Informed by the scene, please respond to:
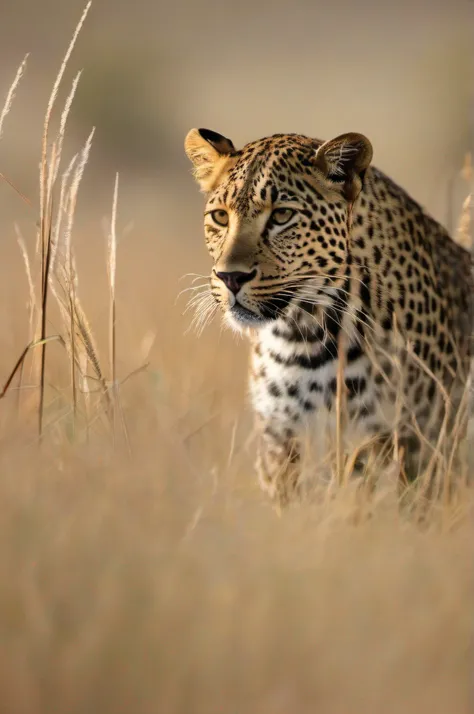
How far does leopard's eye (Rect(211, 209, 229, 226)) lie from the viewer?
3.60 meters

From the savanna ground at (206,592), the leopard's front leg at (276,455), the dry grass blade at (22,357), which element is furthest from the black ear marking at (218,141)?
the savanna ground at (206,592)

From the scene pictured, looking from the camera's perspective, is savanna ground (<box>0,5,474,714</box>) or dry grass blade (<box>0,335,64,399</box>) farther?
dry grass blade (<box>0,335,64,399</box>)

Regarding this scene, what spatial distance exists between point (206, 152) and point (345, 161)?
485mm

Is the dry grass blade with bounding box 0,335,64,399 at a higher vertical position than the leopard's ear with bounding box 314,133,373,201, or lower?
lower

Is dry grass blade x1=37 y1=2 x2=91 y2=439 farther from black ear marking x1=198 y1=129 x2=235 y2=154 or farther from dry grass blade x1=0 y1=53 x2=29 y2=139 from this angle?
black ear marking x1=198 y1=129 x2=235 y2=154

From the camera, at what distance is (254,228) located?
3.49 m

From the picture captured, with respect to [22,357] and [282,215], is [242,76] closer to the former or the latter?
[282,215]

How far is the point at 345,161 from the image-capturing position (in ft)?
11.3

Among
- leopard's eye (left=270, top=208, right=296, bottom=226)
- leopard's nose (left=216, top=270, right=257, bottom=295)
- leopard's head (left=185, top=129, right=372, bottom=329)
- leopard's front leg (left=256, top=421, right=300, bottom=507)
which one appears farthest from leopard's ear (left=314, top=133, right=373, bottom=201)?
leopard's front leg (left=256, top=421, right=300, bottom=507)

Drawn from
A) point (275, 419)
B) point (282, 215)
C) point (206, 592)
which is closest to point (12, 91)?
point (282, 215)

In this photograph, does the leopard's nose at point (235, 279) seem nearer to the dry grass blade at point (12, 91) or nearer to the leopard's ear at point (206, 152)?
the leopard's ear at point (206, 152)

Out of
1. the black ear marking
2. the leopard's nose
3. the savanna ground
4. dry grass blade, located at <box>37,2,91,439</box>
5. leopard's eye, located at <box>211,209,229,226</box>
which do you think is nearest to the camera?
the savanna ground

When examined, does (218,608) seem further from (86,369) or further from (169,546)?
(86,369)

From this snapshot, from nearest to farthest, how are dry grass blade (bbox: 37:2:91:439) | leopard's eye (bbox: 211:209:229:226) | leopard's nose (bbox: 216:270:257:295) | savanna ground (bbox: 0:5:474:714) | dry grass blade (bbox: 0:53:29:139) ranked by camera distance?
savanna ground (bbox: 0:5:474:714), dry grass blade (bbox: 0:53:29:139), dry grass blade (bbox: 37:2:91:439), leopard's nose (bbox: 216:270:257:295), leopard's eye (bbox: 211:209:229:226)
